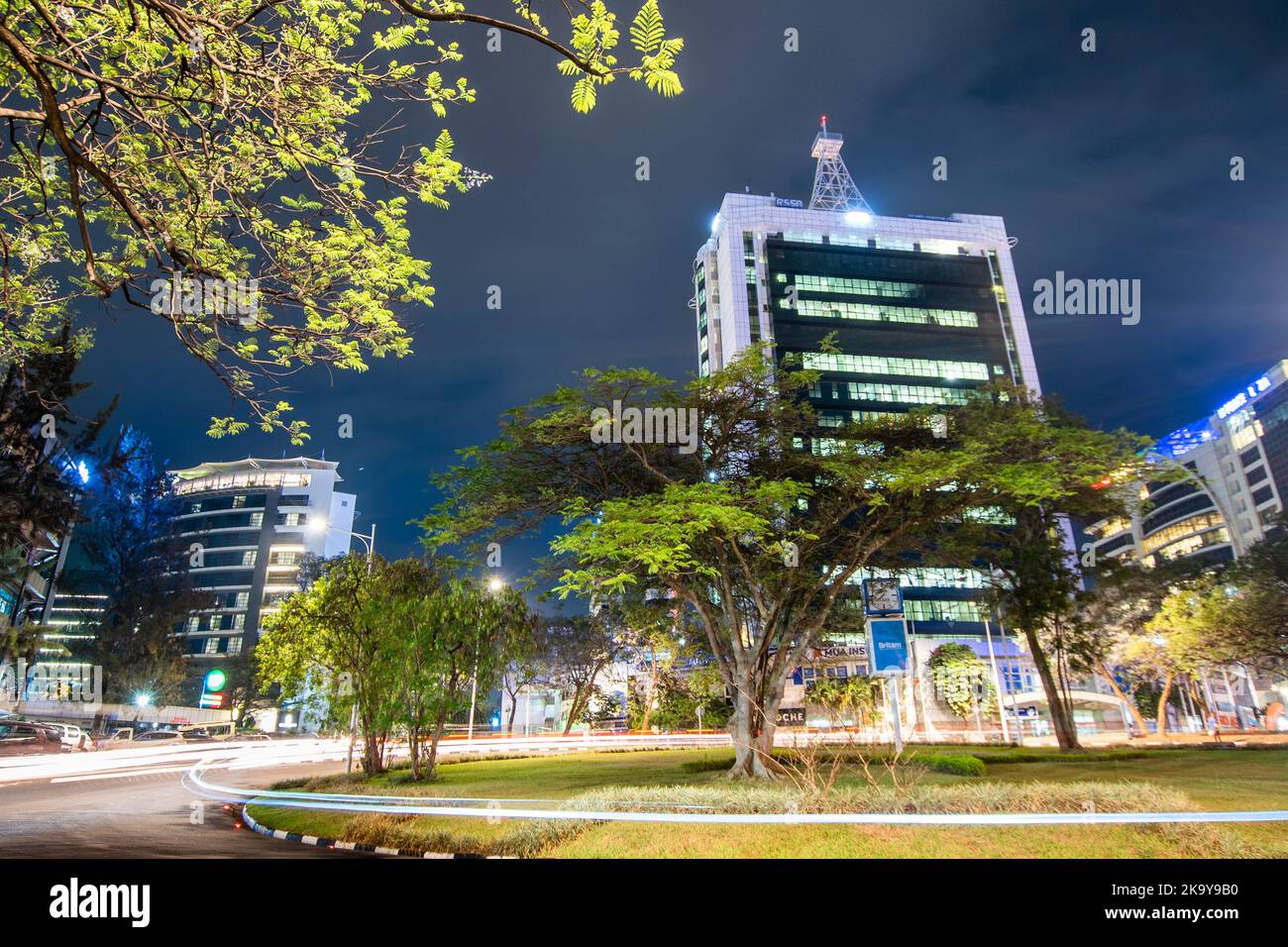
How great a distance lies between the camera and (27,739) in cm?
2702

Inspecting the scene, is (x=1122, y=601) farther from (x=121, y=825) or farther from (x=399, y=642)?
(x=121, y=825)

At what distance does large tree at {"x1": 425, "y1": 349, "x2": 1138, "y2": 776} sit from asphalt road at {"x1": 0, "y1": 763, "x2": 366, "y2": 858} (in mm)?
7633

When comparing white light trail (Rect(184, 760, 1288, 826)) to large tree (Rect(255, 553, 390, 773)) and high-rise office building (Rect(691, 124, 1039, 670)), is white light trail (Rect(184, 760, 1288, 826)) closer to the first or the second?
large tree (Rect(255, 553, 390, 773))

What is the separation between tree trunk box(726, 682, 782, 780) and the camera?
Answer: 1773 centimetres

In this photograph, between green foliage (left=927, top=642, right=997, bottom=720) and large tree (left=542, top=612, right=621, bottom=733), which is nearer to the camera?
green foliage (left=927, top=642, right=997, bottom=720)

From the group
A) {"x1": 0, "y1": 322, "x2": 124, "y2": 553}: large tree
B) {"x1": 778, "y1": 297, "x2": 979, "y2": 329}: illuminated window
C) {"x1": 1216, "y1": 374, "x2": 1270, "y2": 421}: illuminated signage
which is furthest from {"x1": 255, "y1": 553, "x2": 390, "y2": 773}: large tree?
{"x1": 1216, "y1": 374, "x2": 1270, "y2": 421}: illuminated signage

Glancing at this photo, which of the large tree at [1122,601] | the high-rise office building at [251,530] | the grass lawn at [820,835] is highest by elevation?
the high-rise office building at [251,530]

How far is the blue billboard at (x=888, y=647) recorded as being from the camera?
2108 centimetres

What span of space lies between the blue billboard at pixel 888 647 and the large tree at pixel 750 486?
6.74 ft

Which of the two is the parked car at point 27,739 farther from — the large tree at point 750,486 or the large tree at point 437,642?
the large tree at point 750,486

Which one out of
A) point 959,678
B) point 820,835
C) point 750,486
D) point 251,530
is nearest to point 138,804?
point 820,835

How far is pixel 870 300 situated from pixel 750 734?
69.5m

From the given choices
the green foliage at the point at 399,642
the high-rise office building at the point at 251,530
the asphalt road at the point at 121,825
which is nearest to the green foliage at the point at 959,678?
the green foliage at the point at 399,642

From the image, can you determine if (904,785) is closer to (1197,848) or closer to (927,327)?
(1197,848)
